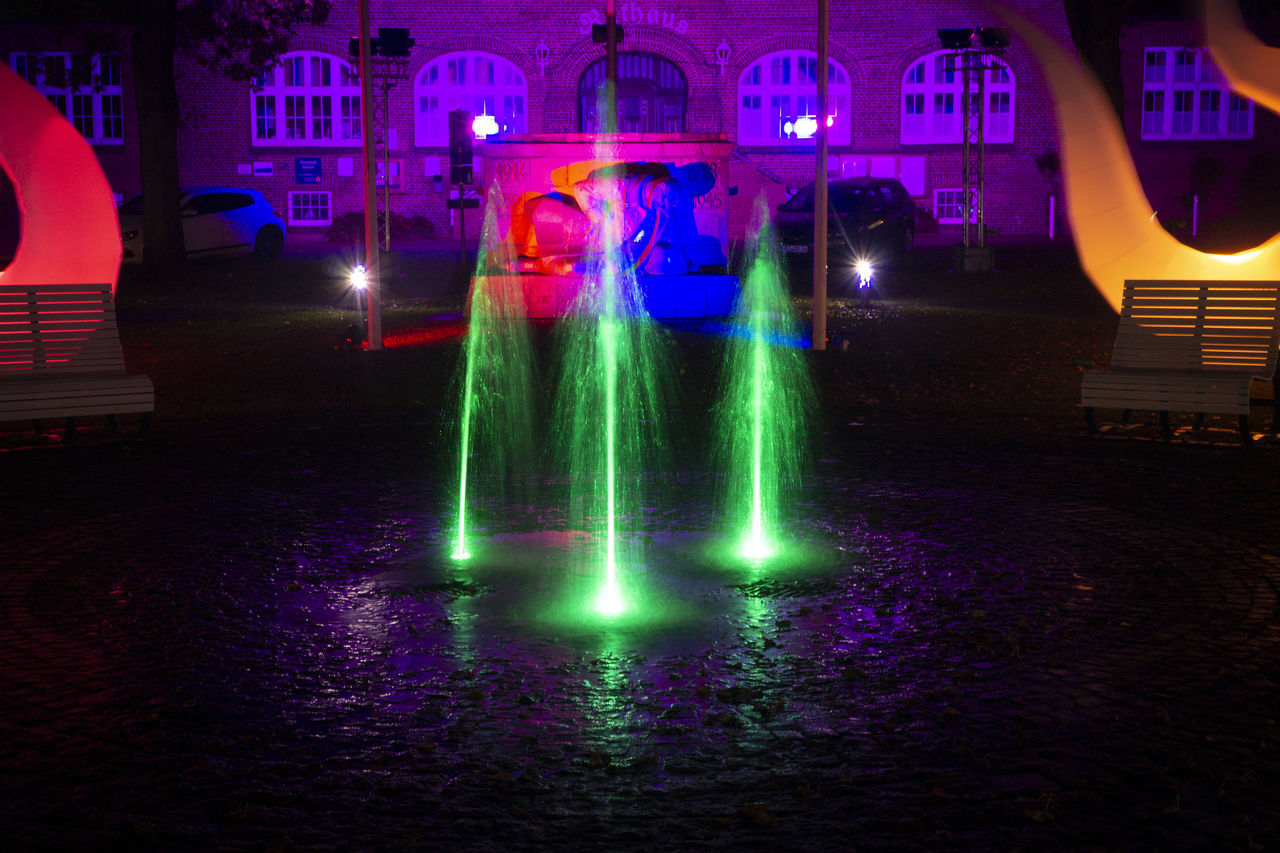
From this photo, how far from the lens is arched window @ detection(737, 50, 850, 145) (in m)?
44.3

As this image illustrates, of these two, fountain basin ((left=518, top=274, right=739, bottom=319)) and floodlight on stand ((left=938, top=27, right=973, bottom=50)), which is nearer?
fountain basin ((left=518, top=274, right=739, bottom=319))

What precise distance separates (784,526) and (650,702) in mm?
2788

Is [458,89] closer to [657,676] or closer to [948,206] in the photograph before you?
[948,206]

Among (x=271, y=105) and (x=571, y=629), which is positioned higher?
(x=271, y=105)

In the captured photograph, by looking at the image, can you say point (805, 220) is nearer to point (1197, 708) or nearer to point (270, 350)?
point (270, 350)

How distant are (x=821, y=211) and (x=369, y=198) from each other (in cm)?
457

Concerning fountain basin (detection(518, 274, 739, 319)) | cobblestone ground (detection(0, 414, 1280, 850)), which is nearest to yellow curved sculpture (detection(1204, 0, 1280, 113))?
cobblestone ground (detection(0, 414, 1280, 850))

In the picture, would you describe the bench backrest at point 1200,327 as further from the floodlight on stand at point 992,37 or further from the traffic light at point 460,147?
the traffic light at point 460,147

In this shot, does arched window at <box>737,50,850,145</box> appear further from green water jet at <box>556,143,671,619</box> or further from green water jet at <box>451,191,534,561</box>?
green water jet at <box>556,143,671,619</box>

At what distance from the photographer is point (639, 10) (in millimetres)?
43031

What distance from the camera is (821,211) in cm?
1496

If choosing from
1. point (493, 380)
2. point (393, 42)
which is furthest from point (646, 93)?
point (493, 380)

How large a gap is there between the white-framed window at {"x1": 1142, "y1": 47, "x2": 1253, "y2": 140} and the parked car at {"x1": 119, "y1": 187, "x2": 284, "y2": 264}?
27.5m

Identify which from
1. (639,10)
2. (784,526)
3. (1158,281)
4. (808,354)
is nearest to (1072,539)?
(784,526)
